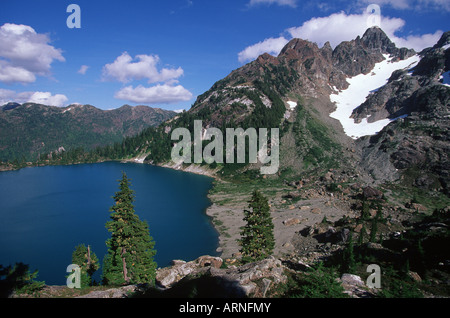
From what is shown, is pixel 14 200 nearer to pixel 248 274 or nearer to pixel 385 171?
pixel 248 274

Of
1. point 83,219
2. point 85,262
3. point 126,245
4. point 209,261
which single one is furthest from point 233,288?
point 83,219

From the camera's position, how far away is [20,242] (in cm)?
5153

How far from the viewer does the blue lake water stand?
47.0m

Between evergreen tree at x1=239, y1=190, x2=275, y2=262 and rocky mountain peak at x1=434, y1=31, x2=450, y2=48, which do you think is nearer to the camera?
evergreen tree at x1=239, y1=190, x2=275, y2=262

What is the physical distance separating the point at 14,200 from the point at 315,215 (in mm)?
97982

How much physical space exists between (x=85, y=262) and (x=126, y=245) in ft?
58.0

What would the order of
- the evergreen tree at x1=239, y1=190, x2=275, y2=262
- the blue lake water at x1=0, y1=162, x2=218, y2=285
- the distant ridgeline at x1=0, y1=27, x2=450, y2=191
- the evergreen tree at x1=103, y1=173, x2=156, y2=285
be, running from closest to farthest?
the evergreen tree at x1=103, y1=173, x2=156, y2=285 → the evergreen tree at x1=239, y1=190, x2=275, y2=262 → the blue lake water at x1=0, y1=162, x2=218, y2=285 → the distant ridgeline at x1=0, y1=27, x2=450, y2=191

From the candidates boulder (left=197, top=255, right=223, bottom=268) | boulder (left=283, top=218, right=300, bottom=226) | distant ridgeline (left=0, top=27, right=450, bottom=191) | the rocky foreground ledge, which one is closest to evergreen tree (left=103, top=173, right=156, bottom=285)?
the rocky foreground ledge

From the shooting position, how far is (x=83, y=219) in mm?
64875

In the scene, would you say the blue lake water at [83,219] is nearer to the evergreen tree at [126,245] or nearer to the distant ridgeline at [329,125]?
the evergreen tree at [126,245]

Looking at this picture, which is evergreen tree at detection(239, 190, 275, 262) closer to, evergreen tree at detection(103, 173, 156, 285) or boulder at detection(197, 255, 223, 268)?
boulder at detection(197, 255, 223, 268)

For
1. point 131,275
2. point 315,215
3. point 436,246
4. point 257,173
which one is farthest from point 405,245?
point 257,173

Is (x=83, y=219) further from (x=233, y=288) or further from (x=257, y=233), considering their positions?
(x=233, y=288)

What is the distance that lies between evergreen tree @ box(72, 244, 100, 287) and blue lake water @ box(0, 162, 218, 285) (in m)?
2.26
